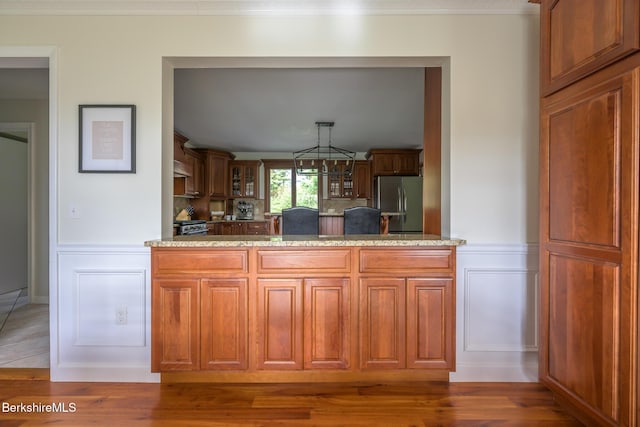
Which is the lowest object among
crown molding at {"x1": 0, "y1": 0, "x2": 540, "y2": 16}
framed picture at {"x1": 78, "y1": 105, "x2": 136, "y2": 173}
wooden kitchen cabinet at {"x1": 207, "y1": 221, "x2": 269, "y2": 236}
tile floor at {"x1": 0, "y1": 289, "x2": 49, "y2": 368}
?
tile floor at {"x1": 0, "y1": 289, "x2": 49, "y2": 368}

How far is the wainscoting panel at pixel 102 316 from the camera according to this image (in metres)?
2.32

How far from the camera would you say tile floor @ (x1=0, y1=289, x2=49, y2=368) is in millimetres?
2582

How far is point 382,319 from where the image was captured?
88.7 inches

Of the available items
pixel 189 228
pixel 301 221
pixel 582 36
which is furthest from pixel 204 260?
pixel 189 228

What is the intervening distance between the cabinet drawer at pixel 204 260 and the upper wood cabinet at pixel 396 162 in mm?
5679

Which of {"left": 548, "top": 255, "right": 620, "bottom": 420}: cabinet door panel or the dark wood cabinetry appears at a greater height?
the dark wood cabinetry

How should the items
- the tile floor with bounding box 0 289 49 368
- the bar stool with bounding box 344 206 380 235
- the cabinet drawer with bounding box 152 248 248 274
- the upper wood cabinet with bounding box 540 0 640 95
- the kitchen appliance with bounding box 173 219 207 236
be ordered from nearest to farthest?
the upper wood cabinet with bounding box 540 0 640 95, the cabinet drawer with bounding box 152 248 248 274, the tile floor with bounding box 0 289 49 368, the bar stool with bounding box 344 206 380 235, the kitchen appliance with bounding box 173 219 207 236

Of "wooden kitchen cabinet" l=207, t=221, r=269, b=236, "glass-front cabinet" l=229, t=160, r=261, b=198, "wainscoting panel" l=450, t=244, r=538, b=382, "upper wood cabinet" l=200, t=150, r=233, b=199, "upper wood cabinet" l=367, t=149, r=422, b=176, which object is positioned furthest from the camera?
"glass-front cabinet" l=229, t=160, r=261, b=198

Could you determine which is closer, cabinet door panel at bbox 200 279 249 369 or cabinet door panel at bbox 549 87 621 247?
cabinet door panel at bbox 549 87 621 247

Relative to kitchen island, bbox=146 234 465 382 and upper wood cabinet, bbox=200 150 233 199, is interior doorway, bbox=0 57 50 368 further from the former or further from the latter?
upper wood cabinet, bbox=200 150 233 199

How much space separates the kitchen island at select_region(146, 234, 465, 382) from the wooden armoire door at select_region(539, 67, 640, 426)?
0.59 m

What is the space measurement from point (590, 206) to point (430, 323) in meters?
1.11

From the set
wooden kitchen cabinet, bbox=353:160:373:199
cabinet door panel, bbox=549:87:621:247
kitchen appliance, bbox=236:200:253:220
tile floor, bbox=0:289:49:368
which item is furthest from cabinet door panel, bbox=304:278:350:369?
kitchen appliance, bbox=236:200:253:220

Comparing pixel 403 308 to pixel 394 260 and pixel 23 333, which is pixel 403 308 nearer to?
pixel 394 260
